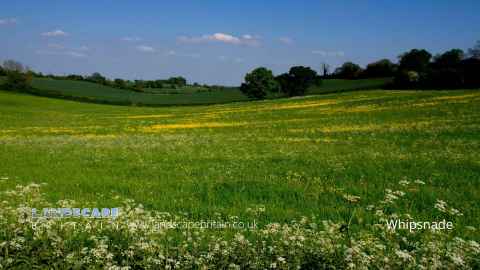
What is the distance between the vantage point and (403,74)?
85062mm

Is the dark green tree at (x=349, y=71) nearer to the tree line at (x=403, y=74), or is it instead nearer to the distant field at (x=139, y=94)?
the tree line at (x=403, y=74)

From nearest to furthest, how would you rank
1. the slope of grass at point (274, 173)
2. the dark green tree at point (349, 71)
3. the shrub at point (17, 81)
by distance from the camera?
the slope of grass at point (274, 173) < the shrub at point (17, 81) < the dark green tree at point (349, 71)

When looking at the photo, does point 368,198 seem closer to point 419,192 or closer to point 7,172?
point 419,192

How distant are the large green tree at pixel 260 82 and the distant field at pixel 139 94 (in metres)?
6.63

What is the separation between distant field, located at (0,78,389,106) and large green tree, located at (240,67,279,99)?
21.7 feet

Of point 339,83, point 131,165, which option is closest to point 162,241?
point 131,165

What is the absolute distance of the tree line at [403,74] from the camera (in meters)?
73.8

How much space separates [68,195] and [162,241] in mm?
5602

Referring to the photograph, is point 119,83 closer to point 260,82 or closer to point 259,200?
point 260,82

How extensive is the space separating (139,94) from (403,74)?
7764cm

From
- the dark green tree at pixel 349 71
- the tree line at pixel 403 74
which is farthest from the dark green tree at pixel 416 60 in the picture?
the dark green tree at pixel 349 71

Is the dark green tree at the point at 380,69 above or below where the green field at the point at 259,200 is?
above

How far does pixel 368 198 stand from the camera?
32.7ft

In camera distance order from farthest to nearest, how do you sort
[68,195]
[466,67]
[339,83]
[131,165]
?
[339,83] → [466,67] → [131,165] → [68,195]
